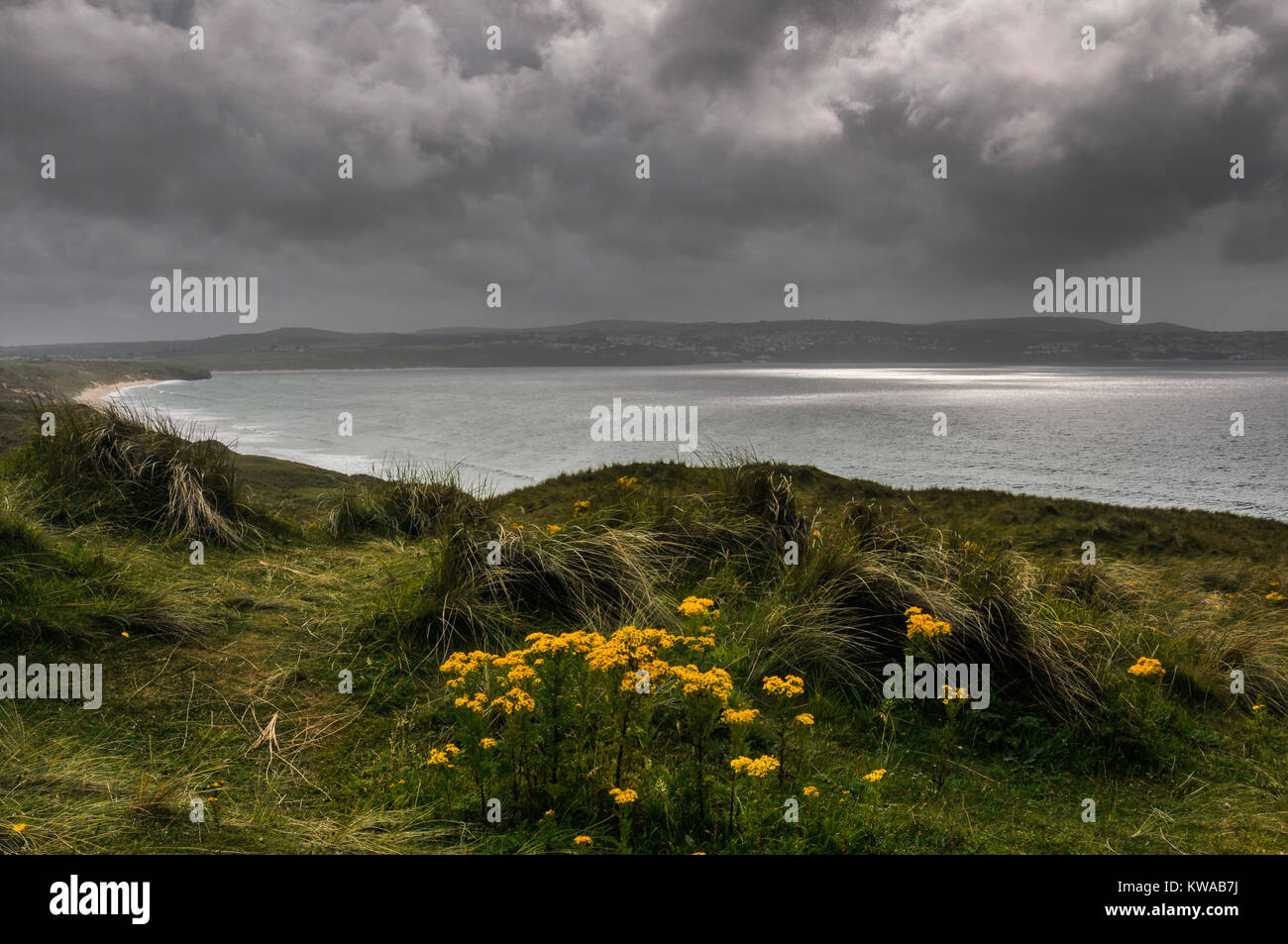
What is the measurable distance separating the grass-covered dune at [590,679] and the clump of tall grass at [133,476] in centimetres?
4

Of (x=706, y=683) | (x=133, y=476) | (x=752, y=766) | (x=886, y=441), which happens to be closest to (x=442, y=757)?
(x=706, y=683)

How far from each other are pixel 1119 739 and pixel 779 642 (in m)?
2.43

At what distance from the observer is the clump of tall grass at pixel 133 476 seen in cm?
804

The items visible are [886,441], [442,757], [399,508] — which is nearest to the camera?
[442,757]

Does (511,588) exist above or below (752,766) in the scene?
above

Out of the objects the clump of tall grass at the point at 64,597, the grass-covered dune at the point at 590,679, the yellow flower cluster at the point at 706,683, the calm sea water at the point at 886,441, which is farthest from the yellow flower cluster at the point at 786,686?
the calm sea water at the point at 886,441

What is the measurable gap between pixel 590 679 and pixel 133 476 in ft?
22.3

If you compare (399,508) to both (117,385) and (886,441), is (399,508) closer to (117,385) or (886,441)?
(886,441)

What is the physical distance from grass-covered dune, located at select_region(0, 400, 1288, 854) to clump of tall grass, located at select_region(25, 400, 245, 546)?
0.04m

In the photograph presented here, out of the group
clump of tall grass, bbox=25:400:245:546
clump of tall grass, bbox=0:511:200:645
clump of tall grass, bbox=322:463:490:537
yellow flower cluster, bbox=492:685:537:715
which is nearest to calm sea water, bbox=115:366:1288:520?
clump of tall grass, bbox=322:463:490:537

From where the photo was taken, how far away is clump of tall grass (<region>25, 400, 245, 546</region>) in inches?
316

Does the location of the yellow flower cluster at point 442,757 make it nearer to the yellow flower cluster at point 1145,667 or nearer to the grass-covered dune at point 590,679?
the grass-covered dune at point 590,679

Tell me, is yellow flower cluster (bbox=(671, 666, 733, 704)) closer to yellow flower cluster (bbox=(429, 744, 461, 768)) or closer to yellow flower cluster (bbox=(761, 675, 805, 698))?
yellow flower cluster (bbox=(761, 675, 805, 698))

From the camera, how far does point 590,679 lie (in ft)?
14.3
